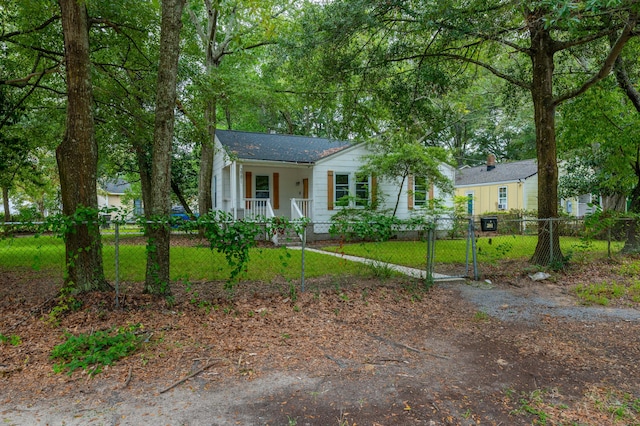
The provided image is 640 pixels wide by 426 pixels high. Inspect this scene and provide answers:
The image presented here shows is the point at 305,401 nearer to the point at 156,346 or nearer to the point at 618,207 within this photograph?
the point at 156,346

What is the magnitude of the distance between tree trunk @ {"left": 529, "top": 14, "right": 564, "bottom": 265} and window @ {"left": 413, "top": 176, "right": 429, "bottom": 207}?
599cm

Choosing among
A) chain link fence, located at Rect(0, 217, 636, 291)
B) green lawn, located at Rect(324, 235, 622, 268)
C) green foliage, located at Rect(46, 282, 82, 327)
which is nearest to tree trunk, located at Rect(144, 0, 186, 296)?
chain link fence, located at Rect(0, 217, 636, 291)

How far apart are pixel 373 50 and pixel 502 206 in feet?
62.6

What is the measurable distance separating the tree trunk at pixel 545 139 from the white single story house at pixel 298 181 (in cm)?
604

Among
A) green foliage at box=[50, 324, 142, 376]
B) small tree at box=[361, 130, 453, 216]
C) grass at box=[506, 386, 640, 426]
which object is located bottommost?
grass at box=[506, 386, 640, 426]

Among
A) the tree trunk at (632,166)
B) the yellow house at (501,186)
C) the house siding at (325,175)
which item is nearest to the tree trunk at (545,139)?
the tree trunk at (632,166)

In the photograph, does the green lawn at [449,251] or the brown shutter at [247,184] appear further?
the brown shutter at [247,184]

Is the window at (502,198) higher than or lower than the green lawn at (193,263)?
higher

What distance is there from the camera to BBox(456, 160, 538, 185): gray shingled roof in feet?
75.2

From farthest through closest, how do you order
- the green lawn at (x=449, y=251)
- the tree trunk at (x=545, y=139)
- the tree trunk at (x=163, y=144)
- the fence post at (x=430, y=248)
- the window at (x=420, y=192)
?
the window at (x=420, y=192)
the green lawn at (x=449, y=251)
the tree trunk at (x=545, y=139)
the fence post at (x=430, y=248)
the tree trunk at (x=163, y=144)

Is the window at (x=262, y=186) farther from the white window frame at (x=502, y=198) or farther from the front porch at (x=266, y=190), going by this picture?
the white window frame at (x=502, y=198)

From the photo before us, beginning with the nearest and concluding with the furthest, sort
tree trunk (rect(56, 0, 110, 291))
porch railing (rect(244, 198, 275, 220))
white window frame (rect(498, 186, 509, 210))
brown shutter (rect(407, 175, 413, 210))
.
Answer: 1. tree trunk (rect(56, 0, 110, 291))
2. porch railing (rect(244, 198, 275, 220))
3. brown shutter (rect(407, 175, 413, 210))
4. white window frame (rect(498, 186, 509, 210))

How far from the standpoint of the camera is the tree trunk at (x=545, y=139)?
324 inches

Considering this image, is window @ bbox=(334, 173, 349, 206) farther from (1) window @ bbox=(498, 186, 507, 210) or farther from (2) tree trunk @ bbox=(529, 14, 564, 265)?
Answer: (1) window @ bbox=(498, 186, 507, 210)
